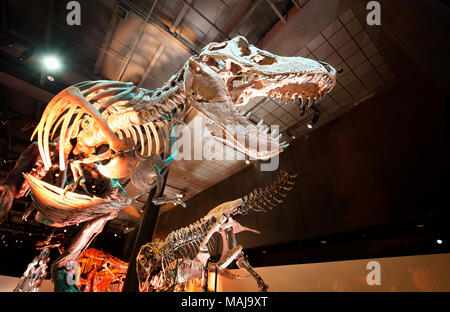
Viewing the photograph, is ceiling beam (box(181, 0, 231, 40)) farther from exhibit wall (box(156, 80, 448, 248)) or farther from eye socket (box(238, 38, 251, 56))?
exhibit wall (box(156, 80, 448, 248))

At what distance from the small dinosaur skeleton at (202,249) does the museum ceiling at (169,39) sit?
8.03ft

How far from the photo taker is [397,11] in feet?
6.31

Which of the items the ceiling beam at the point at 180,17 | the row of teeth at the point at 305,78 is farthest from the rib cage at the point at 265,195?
the ceiling beam at the point at 180,17

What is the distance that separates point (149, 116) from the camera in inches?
83.2

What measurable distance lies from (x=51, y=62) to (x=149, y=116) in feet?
12.4

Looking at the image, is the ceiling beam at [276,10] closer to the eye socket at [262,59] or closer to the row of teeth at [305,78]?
the eye socket at [262,59]

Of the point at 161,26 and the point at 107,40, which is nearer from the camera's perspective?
the point at 161,26

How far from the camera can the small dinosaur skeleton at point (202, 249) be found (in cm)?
376

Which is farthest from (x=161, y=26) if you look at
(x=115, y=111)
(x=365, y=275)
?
(x=365, y=275)

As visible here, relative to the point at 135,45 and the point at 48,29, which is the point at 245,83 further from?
the point at 48,29

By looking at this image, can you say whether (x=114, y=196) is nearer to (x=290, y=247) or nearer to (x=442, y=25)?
(x=442, y=25)

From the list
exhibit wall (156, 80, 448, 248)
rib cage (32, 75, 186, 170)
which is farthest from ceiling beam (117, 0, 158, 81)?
exhibit wall (156, 80, 448, 248)
